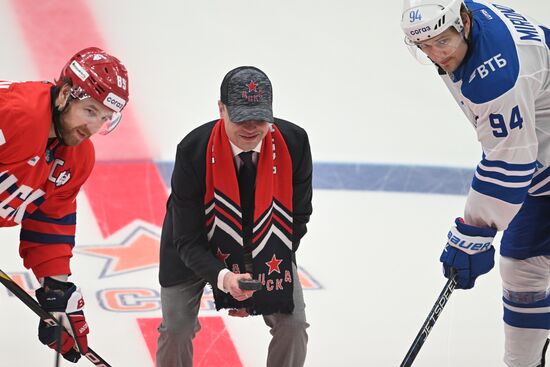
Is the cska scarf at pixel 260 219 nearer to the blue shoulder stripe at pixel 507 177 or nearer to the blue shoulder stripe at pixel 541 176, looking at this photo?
the blue shoulder stripe at pixel 507 177

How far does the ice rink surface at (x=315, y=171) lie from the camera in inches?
138

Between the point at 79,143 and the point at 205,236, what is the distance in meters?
0.44

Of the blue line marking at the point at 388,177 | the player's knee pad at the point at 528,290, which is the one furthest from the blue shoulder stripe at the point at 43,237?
the blue line marking at the point at 388,177

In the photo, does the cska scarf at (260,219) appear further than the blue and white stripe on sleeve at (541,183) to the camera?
No

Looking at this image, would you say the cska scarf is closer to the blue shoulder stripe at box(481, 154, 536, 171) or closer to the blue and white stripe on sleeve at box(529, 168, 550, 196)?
the blue shoulder stripe at box(481, 154, 536, 171)

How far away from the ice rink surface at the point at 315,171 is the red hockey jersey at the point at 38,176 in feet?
1.87

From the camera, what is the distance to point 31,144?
261cm

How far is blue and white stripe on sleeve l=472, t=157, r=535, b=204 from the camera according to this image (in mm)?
2762

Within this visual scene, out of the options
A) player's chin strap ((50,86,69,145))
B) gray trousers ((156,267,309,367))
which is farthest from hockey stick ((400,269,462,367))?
player's chin strap ((50,86,69,145))

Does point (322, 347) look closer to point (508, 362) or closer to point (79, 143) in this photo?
point (508, 362)

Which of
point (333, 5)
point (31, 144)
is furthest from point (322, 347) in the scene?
point (333, 5)

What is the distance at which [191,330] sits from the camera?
9.39 feet

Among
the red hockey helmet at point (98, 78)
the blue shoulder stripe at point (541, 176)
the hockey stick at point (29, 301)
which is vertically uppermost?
the red hockey helmet at point (98, 78)

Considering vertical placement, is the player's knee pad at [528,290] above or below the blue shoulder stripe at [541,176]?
below
